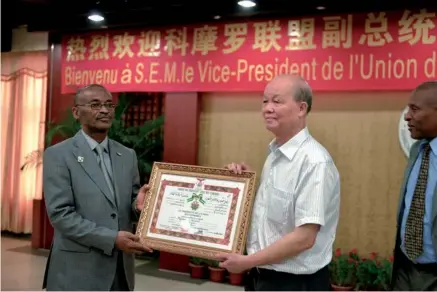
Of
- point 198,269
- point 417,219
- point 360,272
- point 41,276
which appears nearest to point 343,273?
point 360,272

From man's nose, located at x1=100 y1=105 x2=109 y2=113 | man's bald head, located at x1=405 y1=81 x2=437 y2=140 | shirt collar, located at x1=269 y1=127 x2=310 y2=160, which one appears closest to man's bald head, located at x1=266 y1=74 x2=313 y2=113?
shirt collar, located at x1=269 y1=127 x2=310 y2=160

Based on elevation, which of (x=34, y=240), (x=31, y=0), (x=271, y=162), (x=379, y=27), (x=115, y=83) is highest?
(x=31, y=0)

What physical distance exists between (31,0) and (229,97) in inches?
91.5

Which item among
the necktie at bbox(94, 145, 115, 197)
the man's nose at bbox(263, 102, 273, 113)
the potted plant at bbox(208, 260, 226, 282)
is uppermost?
the man's nose at bbox(263, 102, 273, 113)

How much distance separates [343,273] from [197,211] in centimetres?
241

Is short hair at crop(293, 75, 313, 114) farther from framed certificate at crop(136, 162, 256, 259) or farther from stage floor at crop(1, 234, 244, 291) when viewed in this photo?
stage floor at crop(1, 234, 244, 291)

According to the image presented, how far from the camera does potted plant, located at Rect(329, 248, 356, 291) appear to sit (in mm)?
4051

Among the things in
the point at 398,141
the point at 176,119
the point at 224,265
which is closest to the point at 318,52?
the point at 398,141

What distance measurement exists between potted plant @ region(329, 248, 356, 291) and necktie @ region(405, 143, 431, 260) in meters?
1.99

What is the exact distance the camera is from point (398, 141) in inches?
161

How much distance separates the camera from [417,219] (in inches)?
84.1

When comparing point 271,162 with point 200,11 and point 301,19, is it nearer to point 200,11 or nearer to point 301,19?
point 301,19

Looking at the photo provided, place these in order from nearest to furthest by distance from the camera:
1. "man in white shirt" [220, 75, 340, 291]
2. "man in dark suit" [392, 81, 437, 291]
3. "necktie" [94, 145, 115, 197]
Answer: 1. "man in white shirt" [220, 75, 340, 291]
2. "man in dark suit" [392, 81, 437, 291]
3. "necktie" [94, 145, 115, 197]

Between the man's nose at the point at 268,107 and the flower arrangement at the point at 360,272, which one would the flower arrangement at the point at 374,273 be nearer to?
the flower arrangement at the point at 360,272
